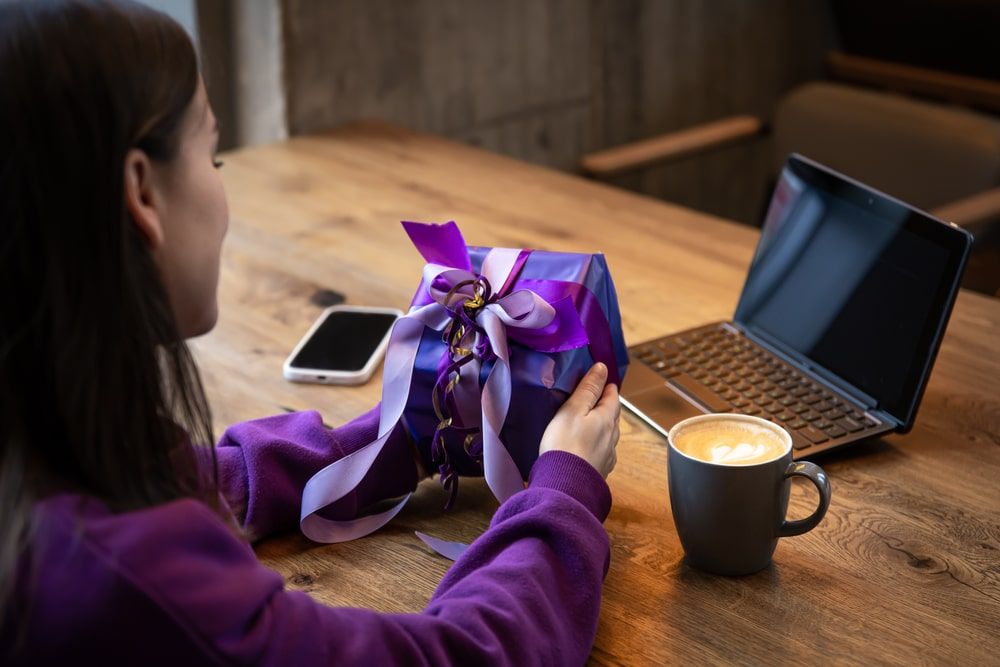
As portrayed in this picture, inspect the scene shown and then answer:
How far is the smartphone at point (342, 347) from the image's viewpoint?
1116mm

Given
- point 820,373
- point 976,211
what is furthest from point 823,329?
point 976,211

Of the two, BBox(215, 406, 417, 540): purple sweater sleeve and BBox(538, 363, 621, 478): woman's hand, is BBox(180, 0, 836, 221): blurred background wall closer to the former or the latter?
BBox(215, 406, 417, 540): purple sweater sleeve

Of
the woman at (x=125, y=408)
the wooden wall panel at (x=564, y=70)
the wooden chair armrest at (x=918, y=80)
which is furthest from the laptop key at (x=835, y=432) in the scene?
the wooden chair armrest at (x=918, y=80)

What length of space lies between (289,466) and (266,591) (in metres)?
0.29

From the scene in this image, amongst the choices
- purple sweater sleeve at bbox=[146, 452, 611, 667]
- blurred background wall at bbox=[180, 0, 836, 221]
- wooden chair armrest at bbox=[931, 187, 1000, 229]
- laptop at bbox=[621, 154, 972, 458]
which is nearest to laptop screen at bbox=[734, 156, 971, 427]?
laptop at bbox=[621, 154, 972, 458]

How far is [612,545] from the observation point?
0.85 metres

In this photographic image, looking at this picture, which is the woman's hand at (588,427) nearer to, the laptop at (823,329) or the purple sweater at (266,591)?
the purple sweater at (266,591)

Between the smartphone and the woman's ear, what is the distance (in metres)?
0.45

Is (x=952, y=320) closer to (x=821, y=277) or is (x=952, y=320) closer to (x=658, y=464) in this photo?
(x=821, y=277)

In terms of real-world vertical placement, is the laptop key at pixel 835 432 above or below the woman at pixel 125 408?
below

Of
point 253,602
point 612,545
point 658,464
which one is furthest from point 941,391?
point 253,602

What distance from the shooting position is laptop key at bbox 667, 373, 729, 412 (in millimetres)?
1005

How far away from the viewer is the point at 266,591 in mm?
608

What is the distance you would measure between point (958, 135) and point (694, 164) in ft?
3.68
